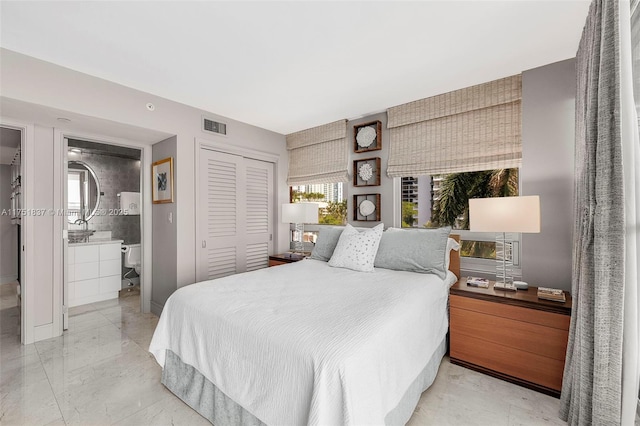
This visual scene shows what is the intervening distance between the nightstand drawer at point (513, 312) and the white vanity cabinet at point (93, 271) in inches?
178

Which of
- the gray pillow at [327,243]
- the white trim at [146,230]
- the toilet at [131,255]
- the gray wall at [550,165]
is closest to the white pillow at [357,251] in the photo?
the gray pillow at [327,243]

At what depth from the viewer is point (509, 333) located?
205cm

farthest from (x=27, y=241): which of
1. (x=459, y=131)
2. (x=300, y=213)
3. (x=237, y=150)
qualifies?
(x=459, y=131)

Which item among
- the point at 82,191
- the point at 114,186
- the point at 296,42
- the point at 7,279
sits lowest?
the point at 7,279

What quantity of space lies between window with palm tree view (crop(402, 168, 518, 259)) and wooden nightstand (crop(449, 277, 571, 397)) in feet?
2.67

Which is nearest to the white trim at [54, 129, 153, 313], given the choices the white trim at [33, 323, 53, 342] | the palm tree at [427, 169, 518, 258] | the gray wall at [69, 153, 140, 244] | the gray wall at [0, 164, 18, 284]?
the white trim at [33, 323, 53, 342]

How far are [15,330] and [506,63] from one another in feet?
18.0

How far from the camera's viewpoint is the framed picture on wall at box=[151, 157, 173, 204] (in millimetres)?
3301

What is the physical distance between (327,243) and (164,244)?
2007 mm

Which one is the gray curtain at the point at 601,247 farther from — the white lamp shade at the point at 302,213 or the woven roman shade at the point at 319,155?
the white lamp shade at the point at 302,213

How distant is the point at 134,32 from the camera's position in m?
1.98

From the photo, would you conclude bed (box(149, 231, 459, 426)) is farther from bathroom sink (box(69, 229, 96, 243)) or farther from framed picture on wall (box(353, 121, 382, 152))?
bathroom sink (box(69, 229, 96, 243))

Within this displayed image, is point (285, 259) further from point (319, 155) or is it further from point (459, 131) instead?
point (459, 131)

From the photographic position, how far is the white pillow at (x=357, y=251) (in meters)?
2.64
